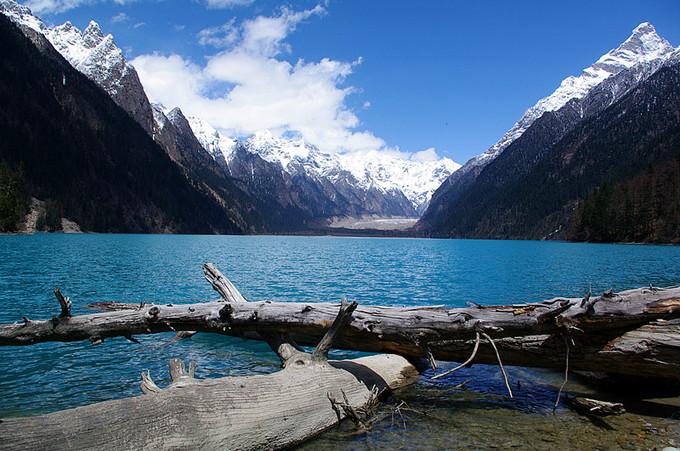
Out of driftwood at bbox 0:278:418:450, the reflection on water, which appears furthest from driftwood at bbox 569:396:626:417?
driftwood at bbox 0:278:418:450

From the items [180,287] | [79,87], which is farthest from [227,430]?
[79,87]

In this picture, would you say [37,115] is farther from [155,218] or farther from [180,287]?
[180,287]

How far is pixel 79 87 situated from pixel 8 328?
218083mm

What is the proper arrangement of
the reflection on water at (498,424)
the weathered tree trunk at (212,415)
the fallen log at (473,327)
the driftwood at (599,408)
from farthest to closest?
the driftwood at (599,408), the fallen log at (473,327), the reflection on water at (498,424), the weathered tree trunk at (212,415)

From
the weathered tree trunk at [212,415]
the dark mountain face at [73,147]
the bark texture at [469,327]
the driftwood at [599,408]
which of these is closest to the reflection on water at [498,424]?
the driftwood at [599,408]

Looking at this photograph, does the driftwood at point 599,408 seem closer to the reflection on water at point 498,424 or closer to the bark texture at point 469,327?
the reflection on water at point 498,424

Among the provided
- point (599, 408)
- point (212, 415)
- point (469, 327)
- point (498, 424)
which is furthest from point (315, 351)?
point (599, 408)

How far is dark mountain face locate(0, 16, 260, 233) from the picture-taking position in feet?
465

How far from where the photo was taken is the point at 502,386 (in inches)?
367

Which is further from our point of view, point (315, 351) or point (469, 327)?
point (315, 351)

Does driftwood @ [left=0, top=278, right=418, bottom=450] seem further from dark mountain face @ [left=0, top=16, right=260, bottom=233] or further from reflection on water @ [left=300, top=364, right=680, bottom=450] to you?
dark mountain face @ [left=0, top=16, right=260, bottom=233]

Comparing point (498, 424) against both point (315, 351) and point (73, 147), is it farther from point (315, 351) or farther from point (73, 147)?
point (73, 147)

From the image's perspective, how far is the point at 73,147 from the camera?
6358 inches

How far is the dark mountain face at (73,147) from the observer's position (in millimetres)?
141875
